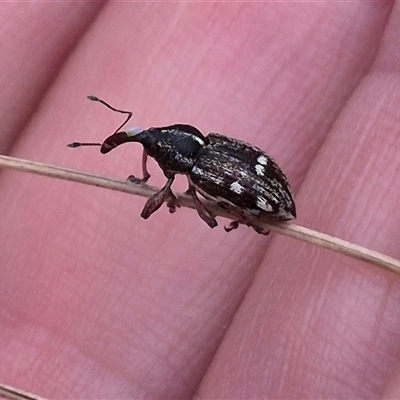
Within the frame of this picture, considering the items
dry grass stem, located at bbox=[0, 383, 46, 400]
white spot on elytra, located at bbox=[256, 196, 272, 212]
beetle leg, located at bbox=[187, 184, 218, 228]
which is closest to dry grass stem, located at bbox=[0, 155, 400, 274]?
white spot on elytra, located at bbox=[256, 196, 272, 212]

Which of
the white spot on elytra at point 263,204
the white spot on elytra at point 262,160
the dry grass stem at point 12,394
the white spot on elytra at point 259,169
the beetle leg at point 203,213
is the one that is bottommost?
the dry grass stem at point 12,394

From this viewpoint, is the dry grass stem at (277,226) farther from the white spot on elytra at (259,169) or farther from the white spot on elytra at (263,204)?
the white spot on elytra at (259,169)

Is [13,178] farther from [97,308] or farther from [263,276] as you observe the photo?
[263,276]

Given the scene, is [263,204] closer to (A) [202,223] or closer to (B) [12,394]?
(A) [202,223]

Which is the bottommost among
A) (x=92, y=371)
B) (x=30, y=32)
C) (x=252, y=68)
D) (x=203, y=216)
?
(x=92, y=371)

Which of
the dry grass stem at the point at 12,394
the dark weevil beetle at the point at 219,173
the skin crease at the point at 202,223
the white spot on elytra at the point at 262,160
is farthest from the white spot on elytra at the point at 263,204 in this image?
the dry grass stem at the point at 12,394

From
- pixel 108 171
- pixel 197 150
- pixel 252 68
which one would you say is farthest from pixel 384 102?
pixel 108 171

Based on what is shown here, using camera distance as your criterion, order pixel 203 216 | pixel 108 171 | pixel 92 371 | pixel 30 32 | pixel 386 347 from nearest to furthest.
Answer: pixel 386 347
pixel 203 216
pixel 92 371
pixel 108 171
pixel 30 32

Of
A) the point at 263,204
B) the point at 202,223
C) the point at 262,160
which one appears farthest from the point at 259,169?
the point at 202,223
